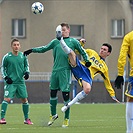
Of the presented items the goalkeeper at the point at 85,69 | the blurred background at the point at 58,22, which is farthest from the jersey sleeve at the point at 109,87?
the blurred background at the point at 58,22

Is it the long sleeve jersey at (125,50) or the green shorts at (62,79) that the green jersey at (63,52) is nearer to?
the green shorts at (62,79)

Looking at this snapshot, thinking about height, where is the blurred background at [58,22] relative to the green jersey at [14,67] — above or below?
above

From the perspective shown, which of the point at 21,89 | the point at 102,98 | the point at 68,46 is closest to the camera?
the point at 68,46

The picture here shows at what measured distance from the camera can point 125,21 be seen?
4322 cm

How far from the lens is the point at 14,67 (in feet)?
54.6

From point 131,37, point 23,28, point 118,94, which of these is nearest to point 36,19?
point 23,28

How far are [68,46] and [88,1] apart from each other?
2687cm

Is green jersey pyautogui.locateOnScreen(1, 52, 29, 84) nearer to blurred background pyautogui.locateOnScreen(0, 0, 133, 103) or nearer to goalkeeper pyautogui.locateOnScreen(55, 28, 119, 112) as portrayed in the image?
goalkeeper pyautogui.locateOnScreen(55, 28, 119, 112)

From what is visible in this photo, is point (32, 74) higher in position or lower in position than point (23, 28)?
lower

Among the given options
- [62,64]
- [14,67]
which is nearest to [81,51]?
[62,64]

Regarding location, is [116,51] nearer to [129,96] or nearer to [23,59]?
[23,59]

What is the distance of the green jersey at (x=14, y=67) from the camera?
16.6 m

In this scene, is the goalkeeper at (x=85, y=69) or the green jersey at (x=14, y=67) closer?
the goalkeeper at (x=85, y=69)

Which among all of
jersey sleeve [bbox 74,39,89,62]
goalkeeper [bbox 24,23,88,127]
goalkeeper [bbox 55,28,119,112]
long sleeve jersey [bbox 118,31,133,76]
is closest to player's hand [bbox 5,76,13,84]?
goalkeeper [bbox 24,23,88,127]
